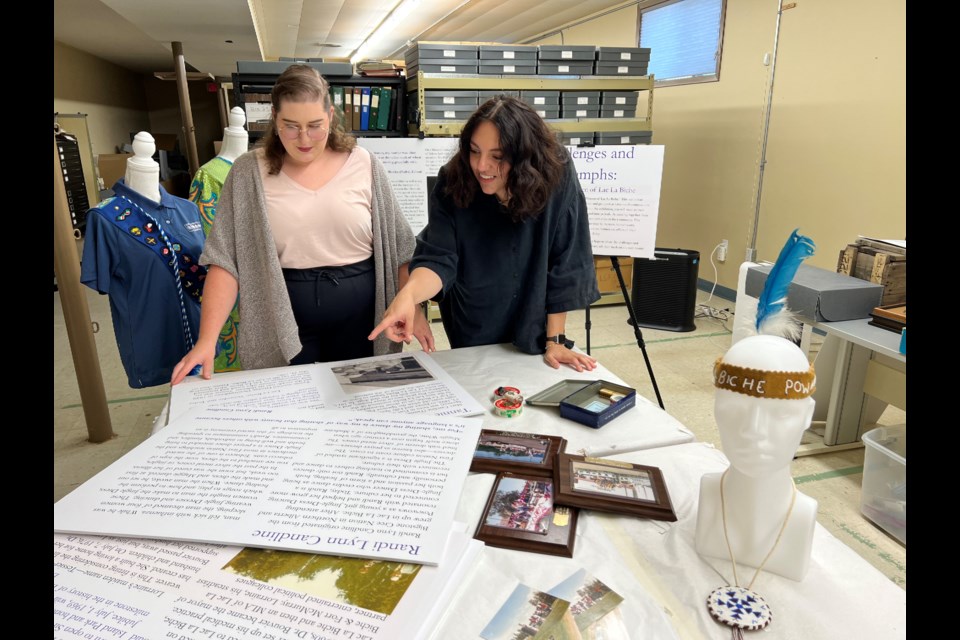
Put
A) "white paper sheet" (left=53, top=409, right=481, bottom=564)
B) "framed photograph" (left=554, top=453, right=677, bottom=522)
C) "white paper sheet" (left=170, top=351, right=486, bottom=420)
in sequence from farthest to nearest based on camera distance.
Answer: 1. "white paper sheet" (left=170, top=351, right=486, bottom=420)
2. "framed photograph" (left=554, top=453, right=677, bottom=522)
3. "white paper sheet" (left=53, top=409, right=481, bottom=564)

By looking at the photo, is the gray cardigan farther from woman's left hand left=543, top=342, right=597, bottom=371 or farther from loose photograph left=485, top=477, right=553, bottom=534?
loose photograph left=485, top=477, right=553, bottom=534

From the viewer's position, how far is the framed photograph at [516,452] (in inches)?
36.1

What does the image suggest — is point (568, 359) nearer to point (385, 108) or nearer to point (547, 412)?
point (547, 412)

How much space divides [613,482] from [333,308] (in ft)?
3.31

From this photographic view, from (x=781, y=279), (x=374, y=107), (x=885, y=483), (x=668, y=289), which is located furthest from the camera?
(x=668, y=289)

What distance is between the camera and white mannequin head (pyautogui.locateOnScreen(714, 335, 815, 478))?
66 centimetres

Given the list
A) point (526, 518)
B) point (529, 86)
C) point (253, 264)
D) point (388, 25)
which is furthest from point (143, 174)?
point (388, 25)

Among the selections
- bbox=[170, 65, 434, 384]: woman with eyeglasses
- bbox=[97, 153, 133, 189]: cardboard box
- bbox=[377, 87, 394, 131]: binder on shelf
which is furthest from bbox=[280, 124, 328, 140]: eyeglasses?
bbox=[97, 153, 133, 189]: cardboard box

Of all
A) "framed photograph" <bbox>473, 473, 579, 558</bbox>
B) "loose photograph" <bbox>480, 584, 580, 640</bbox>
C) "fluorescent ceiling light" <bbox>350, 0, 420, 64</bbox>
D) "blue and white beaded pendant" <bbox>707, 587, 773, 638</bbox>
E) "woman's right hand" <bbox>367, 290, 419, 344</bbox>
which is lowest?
"loose photograph" <bbox>480, 584, 580, 640</bbox>

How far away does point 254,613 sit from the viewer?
0.60 m

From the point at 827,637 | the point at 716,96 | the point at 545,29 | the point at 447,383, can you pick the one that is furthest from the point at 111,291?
the point at 545,29

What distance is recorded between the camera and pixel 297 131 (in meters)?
1.48

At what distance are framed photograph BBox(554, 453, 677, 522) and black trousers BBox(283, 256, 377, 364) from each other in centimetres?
90
